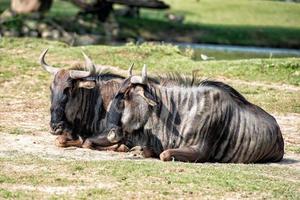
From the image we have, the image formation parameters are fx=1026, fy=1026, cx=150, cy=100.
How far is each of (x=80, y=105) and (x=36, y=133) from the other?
3.84 ft

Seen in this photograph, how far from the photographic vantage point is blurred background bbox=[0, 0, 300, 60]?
1412 inches

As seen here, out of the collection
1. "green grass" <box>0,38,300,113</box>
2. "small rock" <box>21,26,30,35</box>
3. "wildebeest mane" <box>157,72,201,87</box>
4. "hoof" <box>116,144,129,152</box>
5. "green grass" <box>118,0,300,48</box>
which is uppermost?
"wildebeest mane" <box>157,72,201,87</box>

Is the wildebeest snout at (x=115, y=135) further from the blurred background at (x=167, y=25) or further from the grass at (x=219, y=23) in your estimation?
the grass at (x=219, y=23)

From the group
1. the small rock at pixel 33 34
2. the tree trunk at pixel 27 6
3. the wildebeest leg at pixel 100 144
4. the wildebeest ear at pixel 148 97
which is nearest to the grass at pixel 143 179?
the wildebeest ear at pixel 148 97

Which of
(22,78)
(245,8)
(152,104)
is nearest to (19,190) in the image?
(152,104)

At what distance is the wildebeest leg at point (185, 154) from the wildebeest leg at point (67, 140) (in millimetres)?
1419

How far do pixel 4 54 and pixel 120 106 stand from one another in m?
9.79

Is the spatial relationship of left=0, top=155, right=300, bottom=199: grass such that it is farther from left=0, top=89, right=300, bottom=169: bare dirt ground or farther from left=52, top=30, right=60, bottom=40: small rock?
left=52, top=30, right=60, bottom=40: small rock

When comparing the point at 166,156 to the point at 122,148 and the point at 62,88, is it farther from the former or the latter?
the point at 62,88

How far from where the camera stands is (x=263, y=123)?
1204 cm

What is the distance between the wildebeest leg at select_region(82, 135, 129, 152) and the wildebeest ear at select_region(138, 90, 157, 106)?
68 cm

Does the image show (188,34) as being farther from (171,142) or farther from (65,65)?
(171,142)

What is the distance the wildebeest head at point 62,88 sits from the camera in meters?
12.3

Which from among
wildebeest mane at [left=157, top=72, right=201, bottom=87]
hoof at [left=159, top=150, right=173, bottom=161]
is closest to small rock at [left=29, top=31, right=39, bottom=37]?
wildebeest mane at [left=157, top=72, right=201, bottom=87]
